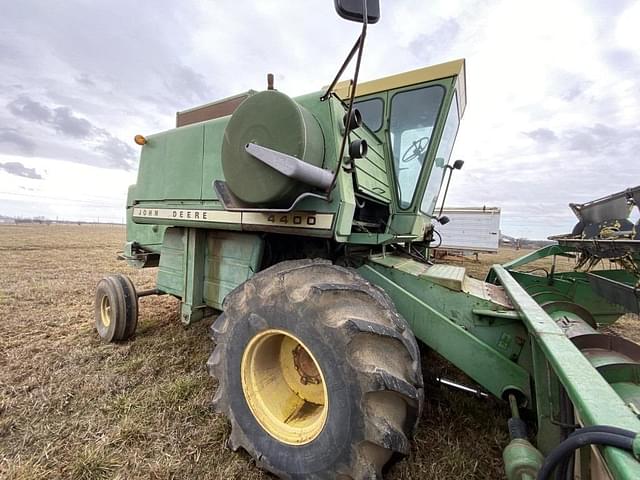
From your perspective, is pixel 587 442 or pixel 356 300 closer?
pixel 587 442

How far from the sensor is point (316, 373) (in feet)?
6.69

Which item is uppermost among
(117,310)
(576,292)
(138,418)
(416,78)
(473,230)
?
(416,78)

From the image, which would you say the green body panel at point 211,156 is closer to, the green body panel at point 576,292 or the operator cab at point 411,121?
the operator cab at point 411,121

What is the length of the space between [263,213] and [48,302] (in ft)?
17.5

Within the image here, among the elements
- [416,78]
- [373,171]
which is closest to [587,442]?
[373,171]

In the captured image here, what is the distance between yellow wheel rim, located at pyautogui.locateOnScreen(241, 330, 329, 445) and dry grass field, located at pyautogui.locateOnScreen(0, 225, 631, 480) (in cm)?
33

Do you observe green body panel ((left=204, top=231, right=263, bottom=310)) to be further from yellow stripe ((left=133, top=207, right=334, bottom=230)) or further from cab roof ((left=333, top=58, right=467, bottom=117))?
cab roof ((left=333, top=58, right=467, bottom=117))

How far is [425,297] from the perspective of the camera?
2.30m

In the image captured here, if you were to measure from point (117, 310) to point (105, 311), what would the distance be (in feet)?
1.63

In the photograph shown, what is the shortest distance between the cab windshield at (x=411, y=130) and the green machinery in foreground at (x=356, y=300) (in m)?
0.02

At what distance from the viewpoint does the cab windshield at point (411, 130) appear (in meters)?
3.19

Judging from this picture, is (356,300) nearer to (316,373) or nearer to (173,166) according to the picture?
(316,373)

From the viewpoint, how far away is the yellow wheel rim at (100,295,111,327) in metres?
3.65

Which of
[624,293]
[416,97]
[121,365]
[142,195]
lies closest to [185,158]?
[142,195]
